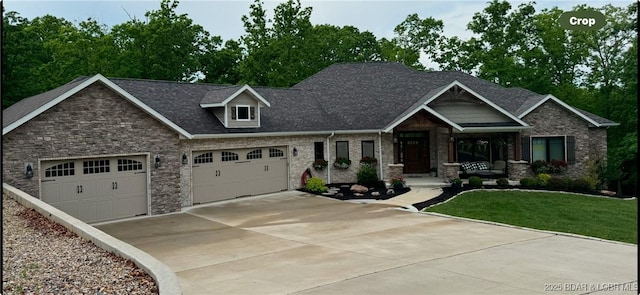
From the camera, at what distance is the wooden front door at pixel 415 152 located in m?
25.8

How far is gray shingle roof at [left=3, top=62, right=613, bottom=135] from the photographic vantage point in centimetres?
2064

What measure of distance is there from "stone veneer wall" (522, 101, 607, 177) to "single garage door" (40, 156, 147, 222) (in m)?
18.4

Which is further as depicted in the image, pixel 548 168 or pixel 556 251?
pixel 548 168

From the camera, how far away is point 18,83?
3031 centimetres

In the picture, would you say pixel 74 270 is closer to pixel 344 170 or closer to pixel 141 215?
pixel 141 215

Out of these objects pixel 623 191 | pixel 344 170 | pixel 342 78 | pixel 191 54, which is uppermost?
pixel 191 54

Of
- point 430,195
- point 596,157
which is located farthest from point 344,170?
point 596,157

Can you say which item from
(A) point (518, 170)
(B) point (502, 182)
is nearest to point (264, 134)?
(B) point (502, 182)

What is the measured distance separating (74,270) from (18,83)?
27578 millimetres

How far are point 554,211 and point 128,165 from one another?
14.8 meters

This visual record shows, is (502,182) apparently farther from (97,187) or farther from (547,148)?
(97,187)

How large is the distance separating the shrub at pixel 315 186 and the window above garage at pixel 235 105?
138 inches

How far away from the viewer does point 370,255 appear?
1070 cm

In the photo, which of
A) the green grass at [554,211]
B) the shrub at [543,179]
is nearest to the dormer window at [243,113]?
the green grass at [554,211]
